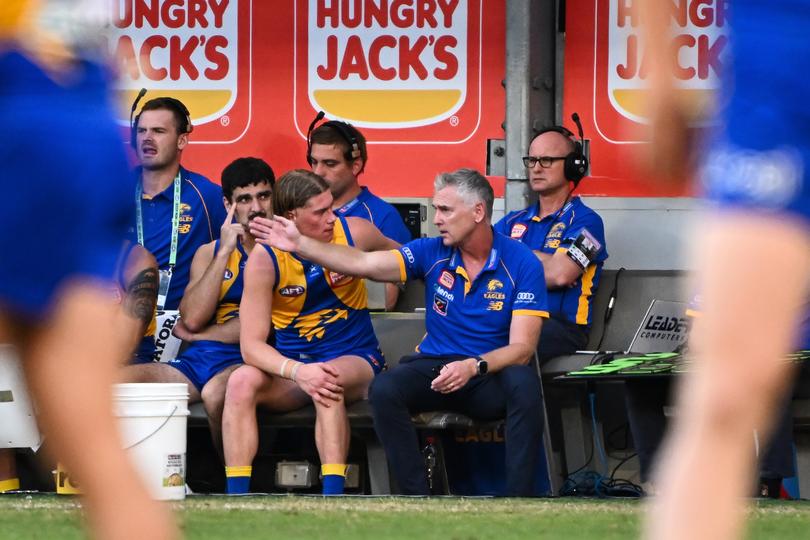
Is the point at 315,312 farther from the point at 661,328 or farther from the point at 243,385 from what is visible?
the point at 661,328

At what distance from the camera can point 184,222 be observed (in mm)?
7328

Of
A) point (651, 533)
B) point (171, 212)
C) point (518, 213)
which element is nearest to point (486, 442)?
point (518, 213)

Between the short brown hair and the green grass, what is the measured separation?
51.4 inches

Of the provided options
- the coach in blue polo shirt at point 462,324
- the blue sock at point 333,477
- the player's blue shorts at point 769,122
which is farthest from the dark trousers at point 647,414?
the player's blue shorts at point 769,122

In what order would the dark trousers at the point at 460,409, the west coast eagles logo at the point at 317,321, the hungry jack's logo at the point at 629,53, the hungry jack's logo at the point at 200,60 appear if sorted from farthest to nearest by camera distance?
the hungry jack's logo at the point at 200,60, the hungry jack's logo at the point at 629,53, the west coast eagles logo at the point at 317,321, the dark trousers at the point at 460,409

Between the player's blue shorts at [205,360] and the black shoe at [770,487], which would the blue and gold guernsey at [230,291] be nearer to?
the player's blue shorts at [205,360]

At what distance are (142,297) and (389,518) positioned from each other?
6.52 feet

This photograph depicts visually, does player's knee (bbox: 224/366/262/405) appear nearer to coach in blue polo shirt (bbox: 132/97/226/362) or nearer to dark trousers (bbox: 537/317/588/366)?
coach in blue polo shirt (bbox: 132/97/226/362)

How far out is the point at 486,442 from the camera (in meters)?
6.79

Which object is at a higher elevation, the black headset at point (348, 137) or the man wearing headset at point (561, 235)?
the black headset at point (348, 137)

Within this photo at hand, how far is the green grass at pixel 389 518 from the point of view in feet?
16.1

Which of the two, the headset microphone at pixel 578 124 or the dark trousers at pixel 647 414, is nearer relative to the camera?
the dark trousers at pixel 647 414

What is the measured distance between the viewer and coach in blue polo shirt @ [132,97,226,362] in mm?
7230

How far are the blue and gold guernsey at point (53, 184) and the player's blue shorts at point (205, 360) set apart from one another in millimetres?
4751
